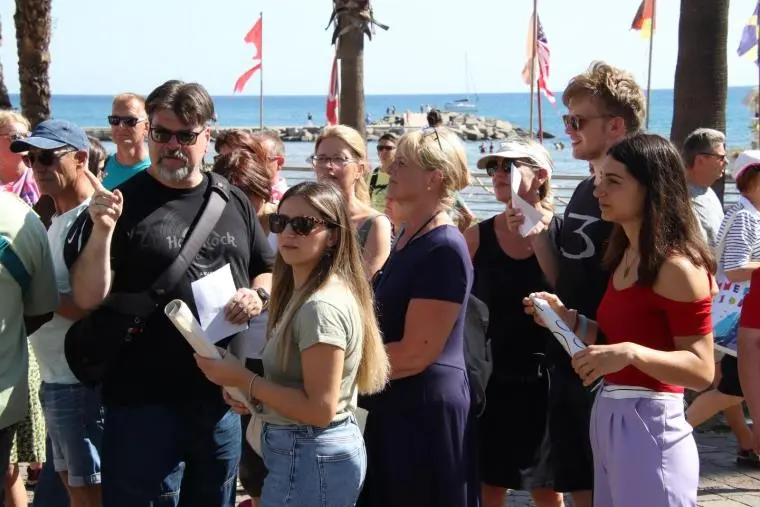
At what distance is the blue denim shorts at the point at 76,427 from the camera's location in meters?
4.21

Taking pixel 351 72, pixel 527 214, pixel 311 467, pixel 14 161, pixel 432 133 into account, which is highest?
pixel 351 72

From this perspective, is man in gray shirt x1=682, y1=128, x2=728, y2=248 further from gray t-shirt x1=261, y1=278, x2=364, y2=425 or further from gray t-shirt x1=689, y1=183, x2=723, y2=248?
gray t-shirt x1=261, y1=278, x2=364, y2=425

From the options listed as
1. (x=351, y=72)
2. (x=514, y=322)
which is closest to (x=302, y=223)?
(x=514, y=322)

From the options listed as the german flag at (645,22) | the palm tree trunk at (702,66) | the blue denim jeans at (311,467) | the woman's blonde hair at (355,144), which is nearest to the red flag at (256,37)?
the german flag at (645,22)

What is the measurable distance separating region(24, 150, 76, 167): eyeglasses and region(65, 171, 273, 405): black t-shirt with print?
0.43 metres

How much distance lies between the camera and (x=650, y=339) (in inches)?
133

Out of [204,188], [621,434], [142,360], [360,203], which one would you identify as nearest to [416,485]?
[621,434]

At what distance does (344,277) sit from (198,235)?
720 mm

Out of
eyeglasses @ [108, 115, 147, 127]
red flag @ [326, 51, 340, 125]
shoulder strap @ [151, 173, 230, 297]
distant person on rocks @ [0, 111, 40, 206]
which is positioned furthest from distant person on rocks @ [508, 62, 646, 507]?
red flag @ [326, 51, 340, 125]

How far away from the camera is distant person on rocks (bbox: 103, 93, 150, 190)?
563cm

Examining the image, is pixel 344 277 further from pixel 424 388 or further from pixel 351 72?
pixel 351 72

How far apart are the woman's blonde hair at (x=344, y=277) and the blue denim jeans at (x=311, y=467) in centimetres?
22

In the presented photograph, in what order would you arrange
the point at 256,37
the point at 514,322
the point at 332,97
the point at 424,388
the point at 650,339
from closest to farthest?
the point at 650,339 < the point at 424,388 < the point at 514,322 < the point at 332,97 < the point at 256,37

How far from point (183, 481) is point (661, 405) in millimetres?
1840
